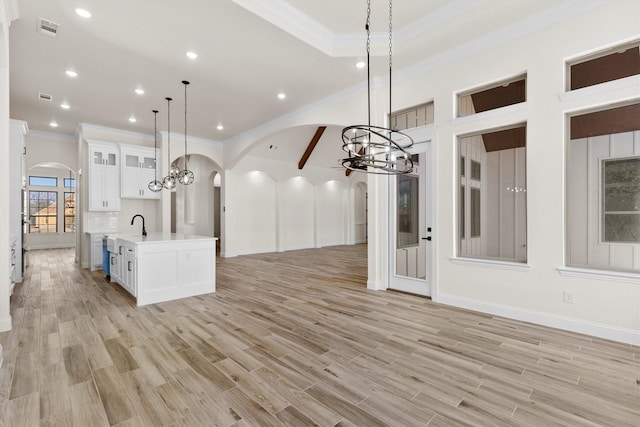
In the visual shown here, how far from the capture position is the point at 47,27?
359 centimetres

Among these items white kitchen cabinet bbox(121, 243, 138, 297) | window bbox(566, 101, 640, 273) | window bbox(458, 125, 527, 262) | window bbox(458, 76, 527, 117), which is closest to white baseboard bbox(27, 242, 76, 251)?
white kitchen cabinet bbox(121, 243, 138, 297)

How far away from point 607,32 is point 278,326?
15.2 ft

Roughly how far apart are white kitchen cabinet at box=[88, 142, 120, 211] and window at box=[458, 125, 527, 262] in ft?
25.0

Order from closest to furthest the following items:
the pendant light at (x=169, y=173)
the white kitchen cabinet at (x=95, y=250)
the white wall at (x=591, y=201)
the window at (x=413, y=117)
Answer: the white wall at (x=591, y=201) → the window at (x=413, y=117) → the pendant light at (x=169, y=173) → the white kitchen cabinet at (x=95, y=250)

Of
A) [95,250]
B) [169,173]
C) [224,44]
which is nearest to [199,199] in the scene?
[95,250]

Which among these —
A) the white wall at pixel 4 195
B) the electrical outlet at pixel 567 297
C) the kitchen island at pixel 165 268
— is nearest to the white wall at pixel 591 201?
the electrical outlet at pixel 567 297

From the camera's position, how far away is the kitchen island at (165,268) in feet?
14.4

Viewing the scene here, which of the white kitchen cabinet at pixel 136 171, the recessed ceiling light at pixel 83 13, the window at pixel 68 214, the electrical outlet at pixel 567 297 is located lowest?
the electrical outlet at pixel 567 297

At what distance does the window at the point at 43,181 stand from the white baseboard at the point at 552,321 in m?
13.9

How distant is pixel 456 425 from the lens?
6.19 feet

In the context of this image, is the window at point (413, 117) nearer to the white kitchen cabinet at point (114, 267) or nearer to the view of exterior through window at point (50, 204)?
the white kitchen cabinet at point (114, 267)

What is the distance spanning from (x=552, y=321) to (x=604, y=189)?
1.53 metres

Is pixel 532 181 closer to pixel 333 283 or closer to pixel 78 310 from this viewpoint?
pixel 333 283

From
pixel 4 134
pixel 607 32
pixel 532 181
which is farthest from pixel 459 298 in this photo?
pixel 4 134
